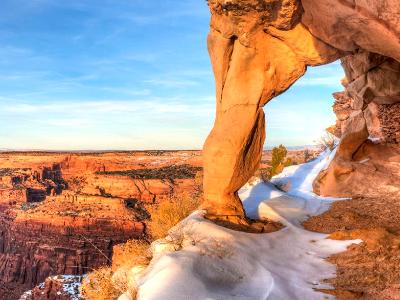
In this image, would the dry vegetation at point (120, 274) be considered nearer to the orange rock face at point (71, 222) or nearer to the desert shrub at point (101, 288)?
the desert shrub at point (101, 288)

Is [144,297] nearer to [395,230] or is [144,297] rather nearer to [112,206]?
[395,230]

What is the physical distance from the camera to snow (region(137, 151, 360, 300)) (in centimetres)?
411

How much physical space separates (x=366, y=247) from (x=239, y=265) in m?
1.94

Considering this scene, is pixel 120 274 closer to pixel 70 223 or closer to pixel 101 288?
pixel 101 288

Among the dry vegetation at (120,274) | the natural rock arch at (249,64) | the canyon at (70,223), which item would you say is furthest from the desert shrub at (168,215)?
the canyon at (70,223)

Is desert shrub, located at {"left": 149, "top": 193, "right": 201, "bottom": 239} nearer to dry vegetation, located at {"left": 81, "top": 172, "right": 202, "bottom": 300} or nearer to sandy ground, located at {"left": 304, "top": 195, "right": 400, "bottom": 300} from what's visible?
dry vegetation, located at {"left": 81, "top": 172, "right": 202, "bottom": 300}

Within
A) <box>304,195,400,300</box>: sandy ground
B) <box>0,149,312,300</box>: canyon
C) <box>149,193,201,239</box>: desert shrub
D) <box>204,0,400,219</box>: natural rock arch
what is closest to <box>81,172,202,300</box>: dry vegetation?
<box>149,193,201,239</box>: desert shrub

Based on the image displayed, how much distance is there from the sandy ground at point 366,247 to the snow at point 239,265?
0.70 feet

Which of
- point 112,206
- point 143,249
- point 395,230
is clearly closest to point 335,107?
point 395,230

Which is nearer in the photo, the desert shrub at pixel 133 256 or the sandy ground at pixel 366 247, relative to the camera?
the sandy ground at pixel 366 247

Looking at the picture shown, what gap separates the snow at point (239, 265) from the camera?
4.11 m

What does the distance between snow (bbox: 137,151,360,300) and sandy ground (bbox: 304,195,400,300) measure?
213mm

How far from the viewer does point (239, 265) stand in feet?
16.3

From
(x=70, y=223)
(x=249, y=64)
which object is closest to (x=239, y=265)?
(x=249, y=64)
